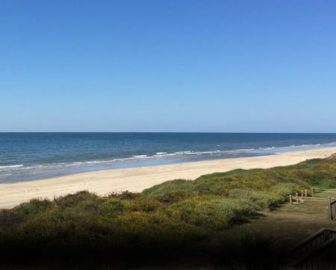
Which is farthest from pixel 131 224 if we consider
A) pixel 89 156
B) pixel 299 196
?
pixel 89 156

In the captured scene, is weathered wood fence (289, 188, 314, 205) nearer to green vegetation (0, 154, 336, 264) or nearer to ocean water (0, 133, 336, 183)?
green vegetation (0, 154, 336, 264)

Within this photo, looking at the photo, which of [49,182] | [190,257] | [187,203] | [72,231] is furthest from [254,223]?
[49,182]

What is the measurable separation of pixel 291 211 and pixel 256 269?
9953 millimetres

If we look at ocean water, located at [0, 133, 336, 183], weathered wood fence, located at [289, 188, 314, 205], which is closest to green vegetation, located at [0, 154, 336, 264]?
weathered wood fence, located at [289, 188, 314, 205]

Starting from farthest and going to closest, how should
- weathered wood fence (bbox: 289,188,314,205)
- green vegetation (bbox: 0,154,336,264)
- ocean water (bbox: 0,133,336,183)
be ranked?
ocean water (bbox: 0,133,336,183) < weathered wood fence (bbox: 289,188,314,205) < green vegetation (bbox: 0,154,336,264)

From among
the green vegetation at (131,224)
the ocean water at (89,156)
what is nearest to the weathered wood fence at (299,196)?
the green vegetation at (131,224)

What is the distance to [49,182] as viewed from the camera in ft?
124

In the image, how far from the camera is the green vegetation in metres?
11.4

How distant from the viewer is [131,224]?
13.5m

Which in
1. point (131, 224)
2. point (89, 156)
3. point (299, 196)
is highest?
point (131, 224)

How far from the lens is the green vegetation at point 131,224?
11.4 metres

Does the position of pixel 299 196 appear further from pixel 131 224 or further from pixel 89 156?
pixel 89 156

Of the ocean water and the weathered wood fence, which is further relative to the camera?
the ocean water

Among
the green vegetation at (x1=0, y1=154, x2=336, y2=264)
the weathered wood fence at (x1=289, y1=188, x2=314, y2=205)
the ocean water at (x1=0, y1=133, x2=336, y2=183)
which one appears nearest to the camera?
the green vegetation at (x1=0, y1=154, x2=336, y2=264)
